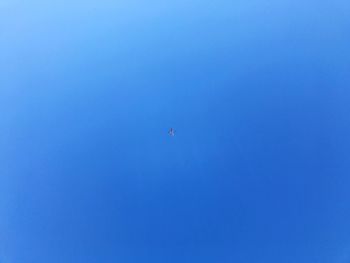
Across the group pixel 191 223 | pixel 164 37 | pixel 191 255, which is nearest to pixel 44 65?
pixel 164 37

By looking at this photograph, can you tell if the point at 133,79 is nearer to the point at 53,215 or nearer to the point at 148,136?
the point at 148,136

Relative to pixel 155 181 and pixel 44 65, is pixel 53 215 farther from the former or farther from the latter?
pixel 44 65

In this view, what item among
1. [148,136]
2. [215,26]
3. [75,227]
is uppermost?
[215,26]

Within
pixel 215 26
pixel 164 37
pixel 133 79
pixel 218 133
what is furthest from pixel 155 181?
pixel 215 26

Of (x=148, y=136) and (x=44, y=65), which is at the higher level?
(x=44, y=65)

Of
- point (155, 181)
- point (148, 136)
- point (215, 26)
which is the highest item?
point (215, 26)

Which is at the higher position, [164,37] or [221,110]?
[164,37]
